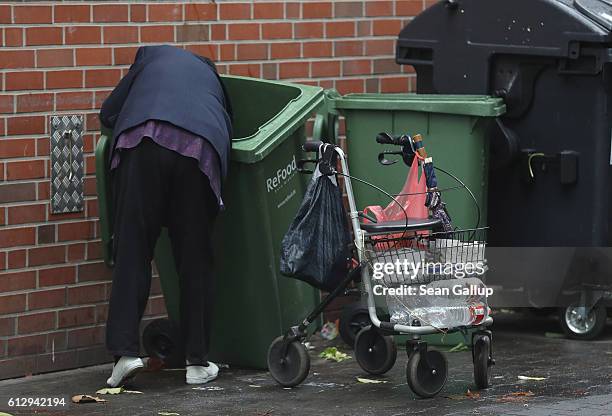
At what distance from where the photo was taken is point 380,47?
8625 mm

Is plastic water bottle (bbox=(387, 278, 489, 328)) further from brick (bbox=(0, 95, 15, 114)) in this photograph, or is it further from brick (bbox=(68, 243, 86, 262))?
brick (bbox=(0, 95, 15, 114))

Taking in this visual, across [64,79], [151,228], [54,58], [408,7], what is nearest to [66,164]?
[64,79]

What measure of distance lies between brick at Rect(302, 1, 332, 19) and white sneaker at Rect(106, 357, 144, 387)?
8.50 feet

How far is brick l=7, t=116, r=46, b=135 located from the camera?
22.8 ft

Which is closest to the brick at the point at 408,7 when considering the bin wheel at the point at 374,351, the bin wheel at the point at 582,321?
the bin wheel at the point at 582,321

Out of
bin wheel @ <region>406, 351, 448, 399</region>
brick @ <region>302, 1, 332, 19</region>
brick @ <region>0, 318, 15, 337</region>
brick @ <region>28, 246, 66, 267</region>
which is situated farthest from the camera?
brick @ <region>302, 1, 332, 19</region>

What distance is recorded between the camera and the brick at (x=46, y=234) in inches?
280

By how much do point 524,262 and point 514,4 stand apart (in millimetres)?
1441

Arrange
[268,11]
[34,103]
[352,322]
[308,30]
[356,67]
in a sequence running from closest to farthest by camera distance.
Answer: [34,103], [352,322], [268,11], [308,30], [356,67]

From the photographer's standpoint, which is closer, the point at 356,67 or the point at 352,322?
the point at 352,322

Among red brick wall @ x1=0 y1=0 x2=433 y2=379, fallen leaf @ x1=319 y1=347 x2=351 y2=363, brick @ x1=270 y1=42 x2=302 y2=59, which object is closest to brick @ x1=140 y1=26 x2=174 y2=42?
red brick wall @ x1=0 y1=0 x2=433 y2=379

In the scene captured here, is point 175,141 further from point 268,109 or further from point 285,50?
point 285,50

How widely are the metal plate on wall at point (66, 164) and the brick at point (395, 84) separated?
2.18 m

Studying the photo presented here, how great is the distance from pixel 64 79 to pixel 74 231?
2.54 feet
